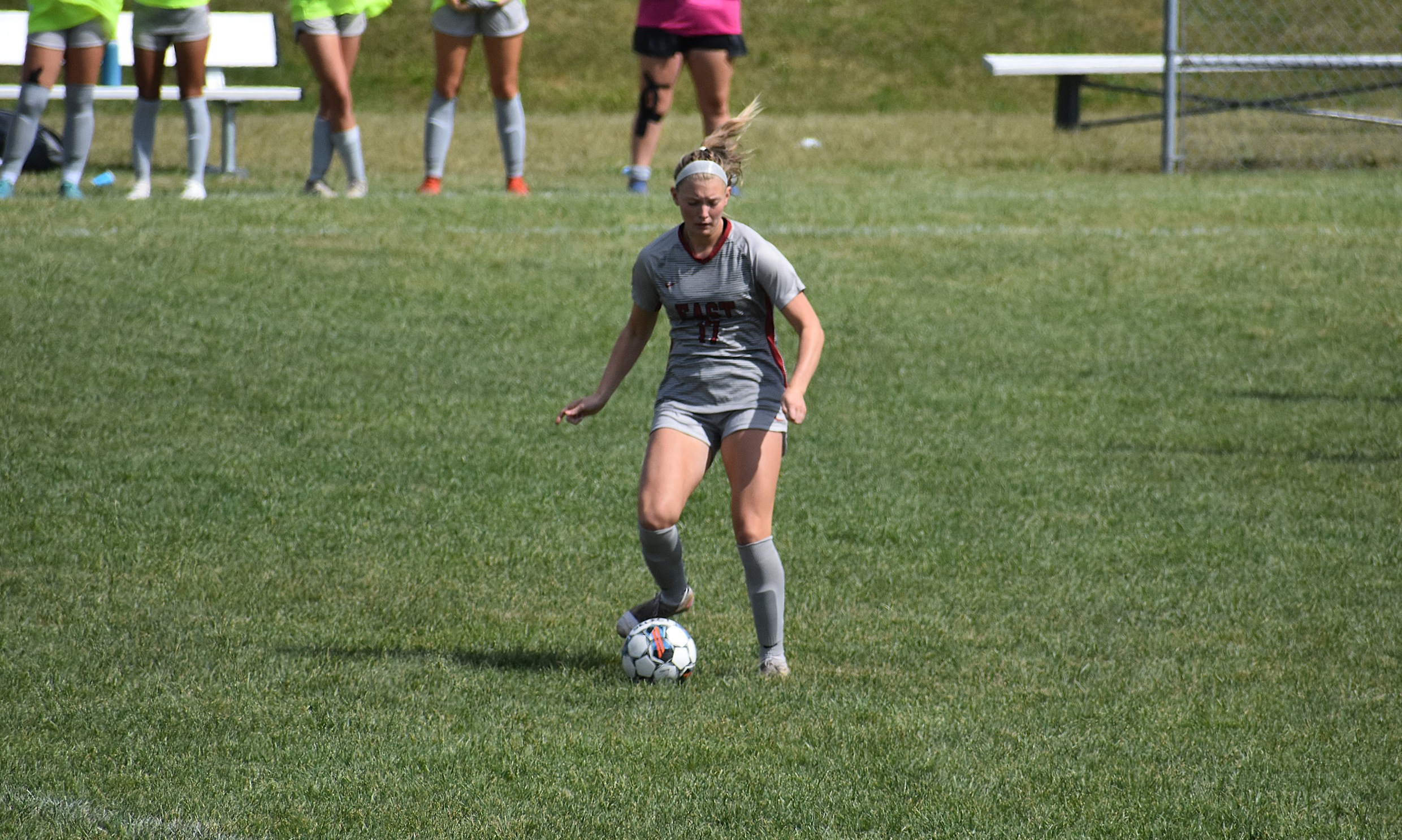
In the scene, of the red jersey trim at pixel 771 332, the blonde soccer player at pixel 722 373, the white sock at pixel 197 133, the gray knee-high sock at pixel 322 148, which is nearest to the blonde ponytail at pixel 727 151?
the blonde soccer player at pixel 722 373

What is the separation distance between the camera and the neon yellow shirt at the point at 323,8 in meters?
12.0

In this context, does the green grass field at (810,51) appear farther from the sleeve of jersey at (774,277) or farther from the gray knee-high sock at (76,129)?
the sleeve of jersey at (774,277)

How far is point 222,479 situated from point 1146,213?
27.7ft

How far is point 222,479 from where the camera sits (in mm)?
7293

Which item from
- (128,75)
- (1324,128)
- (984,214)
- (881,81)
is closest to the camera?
(984,214)

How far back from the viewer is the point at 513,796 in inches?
164

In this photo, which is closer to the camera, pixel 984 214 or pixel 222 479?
pixel 222 479

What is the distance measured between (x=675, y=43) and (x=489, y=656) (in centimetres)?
818

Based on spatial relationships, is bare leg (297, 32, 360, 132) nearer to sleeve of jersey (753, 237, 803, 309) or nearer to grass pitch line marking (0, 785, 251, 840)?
sleeve of jersey (753, 237, 803, 309)

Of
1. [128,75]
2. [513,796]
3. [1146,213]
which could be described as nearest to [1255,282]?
[1146,213]

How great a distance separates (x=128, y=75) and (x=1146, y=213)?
15.5 metres

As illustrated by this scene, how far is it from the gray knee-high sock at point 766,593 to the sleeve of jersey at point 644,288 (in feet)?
2.76

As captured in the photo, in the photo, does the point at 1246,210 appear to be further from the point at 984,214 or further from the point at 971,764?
the point at 971,764

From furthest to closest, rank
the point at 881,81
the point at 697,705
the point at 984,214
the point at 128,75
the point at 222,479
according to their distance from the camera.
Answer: the point at 881,81
the point at 128,75
the point at 984,214
the point at 222,479
the point at 697,705
